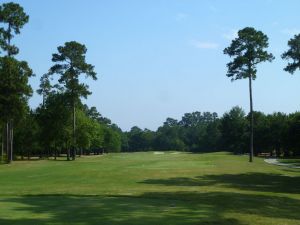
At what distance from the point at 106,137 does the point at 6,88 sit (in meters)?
103

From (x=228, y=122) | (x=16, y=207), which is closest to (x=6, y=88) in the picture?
(x=16, y=207)

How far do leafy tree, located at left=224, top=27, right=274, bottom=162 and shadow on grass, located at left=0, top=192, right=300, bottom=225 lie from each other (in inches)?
1713

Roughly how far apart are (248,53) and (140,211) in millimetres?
49850

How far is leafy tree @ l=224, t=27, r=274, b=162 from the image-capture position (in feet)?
205

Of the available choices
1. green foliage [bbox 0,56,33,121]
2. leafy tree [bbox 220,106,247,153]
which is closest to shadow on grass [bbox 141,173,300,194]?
green foliage [bbox 0,56,33,121]

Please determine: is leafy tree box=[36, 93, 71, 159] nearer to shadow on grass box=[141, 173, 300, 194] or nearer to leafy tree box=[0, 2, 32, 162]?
leafy tree box=[0, 2, 32, 162]

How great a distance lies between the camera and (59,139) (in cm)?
8931

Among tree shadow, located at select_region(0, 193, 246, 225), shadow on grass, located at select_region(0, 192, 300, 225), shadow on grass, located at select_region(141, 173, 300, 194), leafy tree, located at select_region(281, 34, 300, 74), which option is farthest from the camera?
leafy tree, located at select_region(281, 34, 300, 74)

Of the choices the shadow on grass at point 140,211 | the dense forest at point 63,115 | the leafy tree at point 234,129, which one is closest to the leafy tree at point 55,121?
the dense forest at point 63,115

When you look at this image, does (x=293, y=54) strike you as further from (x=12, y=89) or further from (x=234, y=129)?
(x=234, y=129)

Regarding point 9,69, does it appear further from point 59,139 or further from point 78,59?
point 59,139

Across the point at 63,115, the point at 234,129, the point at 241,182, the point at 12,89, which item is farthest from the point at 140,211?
the point at 234,129

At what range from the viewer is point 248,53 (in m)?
62.7

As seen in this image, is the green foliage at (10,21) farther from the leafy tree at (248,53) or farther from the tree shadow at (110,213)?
the tree shadow at (110,213)
